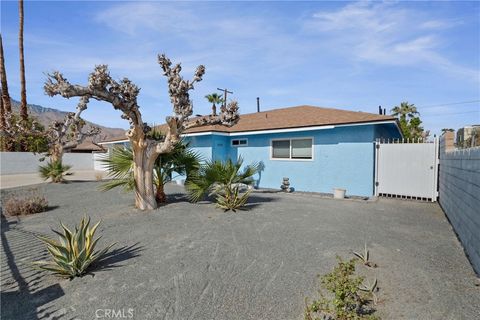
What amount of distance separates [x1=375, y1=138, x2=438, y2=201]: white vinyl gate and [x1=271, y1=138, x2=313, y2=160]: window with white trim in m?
2.95

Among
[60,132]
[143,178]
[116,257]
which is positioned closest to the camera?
[116,257]

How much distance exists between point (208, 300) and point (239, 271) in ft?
2.72

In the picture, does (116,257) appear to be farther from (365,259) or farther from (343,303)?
(365,259)

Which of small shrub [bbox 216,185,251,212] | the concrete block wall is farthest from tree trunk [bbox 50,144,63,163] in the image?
small shrub [bbox 216,185,251,212]

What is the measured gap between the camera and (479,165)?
4008 millimetres

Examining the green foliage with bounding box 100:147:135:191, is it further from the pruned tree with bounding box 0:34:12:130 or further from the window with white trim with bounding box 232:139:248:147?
the pruned tree with bounding box 0:34:12:130

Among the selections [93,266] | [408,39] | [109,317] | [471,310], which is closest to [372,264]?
[471,310]

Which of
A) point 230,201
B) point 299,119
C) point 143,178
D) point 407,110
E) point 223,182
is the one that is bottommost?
point 230,201

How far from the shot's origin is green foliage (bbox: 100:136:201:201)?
8.14 meters

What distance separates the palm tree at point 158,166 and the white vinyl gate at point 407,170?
7265 mm

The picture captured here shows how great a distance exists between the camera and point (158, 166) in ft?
28.3

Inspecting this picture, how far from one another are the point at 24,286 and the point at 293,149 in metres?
11.0

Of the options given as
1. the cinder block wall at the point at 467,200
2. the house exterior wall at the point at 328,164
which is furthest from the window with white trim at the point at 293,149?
the cinder block wall at the point at 467,200

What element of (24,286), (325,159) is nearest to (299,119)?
(325,159)
